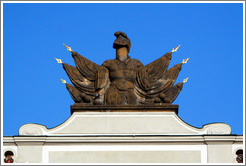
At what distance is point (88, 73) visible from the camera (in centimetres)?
3812

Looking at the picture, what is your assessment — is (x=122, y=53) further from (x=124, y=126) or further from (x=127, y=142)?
(x=127, y=142)

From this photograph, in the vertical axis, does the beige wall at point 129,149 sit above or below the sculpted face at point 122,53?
below

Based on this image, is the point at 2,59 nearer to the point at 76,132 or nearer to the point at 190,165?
the point at 76,132

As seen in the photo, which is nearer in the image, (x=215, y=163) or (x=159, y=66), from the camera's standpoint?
(x=215, y=163)

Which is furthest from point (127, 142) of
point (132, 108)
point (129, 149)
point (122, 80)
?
Result: point (122, 80)

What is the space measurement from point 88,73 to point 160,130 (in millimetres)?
3374

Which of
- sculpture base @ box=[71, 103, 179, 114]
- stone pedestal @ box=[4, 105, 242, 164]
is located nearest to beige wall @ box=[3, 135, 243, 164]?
stone pedestal @ box=[4, 105, 242, 164]

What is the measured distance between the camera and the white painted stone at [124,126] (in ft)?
120

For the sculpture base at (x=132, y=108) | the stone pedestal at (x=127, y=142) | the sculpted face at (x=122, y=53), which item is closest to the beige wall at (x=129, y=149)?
the stone pedestal at (x=127, y=142)

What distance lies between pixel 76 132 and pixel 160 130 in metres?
2.70

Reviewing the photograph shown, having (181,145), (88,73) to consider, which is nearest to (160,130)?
(181,145)

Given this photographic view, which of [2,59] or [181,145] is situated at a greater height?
[2,59]

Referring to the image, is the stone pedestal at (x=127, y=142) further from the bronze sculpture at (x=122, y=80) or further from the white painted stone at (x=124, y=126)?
the bronze sculpture at (x=122, y=80)

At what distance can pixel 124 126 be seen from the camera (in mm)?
36688
